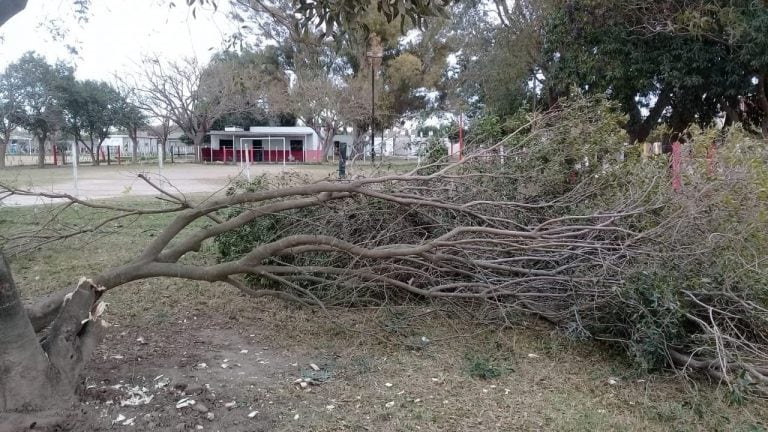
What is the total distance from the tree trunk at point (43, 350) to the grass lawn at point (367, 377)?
Answer: 19 cm

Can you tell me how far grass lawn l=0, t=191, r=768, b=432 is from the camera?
124 inches

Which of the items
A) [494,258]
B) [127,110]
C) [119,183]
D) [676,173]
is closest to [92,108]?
[127,110]

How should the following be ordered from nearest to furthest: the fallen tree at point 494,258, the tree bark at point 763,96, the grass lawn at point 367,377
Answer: the grass lawn at point 367,377 < the fallen tree at point 494,258 < the tree bark at point 763,96

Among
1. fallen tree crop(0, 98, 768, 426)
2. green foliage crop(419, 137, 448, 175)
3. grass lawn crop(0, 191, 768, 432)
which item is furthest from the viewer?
green foliage crop(419, 137, 448, 175)

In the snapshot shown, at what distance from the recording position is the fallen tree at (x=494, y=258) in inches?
129

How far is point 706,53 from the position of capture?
13.1 m

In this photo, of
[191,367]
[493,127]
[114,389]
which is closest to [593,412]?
[191,367]

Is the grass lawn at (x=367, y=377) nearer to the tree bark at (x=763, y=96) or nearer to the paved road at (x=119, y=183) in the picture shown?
the paved road at (x=119, y=183)

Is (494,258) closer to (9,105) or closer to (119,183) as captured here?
(119,183)

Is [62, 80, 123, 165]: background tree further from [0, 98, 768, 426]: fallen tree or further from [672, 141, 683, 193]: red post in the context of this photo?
[672, 141, 683, 193]: red post

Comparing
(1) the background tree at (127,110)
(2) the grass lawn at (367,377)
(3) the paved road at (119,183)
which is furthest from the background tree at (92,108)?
(2) the grass lawn at (367,377)

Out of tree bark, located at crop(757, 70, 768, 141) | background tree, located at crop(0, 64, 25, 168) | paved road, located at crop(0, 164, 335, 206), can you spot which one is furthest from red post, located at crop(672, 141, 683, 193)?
background tree, located at crop(0, 64, 25, 168)

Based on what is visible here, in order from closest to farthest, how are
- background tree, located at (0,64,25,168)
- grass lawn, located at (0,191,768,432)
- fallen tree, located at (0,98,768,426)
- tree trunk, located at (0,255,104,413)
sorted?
tree trunk, located at (0,255,104,413)
grass lawn, located at (0,191,768,432)
fallen tree, located at (0,98,768,426)
background tree, located at (0,64,25,168)

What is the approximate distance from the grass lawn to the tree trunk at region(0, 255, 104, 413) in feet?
0.61
